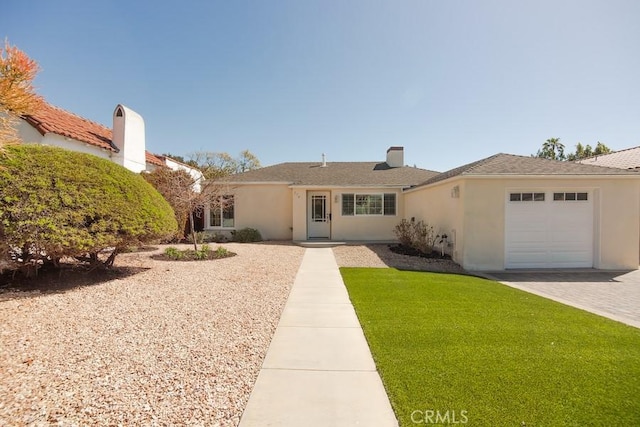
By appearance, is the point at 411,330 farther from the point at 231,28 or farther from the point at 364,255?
the point at 231,28

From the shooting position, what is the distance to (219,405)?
9.11 ft

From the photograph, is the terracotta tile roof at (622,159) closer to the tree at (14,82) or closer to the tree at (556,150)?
the tree at (14,82)

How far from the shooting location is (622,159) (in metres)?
16.5

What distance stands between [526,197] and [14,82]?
13.0m

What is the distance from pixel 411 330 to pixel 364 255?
778cm

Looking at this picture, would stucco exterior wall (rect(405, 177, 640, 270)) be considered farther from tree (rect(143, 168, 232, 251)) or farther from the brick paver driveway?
tree (rect(143, 168, 232, 251))

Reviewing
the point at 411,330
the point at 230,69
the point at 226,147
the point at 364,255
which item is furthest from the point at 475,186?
the point at 226,147

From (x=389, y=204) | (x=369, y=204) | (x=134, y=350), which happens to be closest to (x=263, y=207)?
(x=369, y=204)

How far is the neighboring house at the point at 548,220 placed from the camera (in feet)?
32.7

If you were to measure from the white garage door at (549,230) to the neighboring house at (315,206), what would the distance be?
667cm

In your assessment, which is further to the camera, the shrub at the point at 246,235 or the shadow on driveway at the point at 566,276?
the shrub at the point at 246,235

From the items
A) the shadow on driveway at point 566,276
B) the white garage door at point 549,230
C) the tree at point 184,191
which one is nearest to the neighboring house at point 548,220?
the white garage door at point 549,230

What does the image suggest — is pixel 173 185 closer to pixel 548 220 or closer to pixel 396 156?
pixel 396 156

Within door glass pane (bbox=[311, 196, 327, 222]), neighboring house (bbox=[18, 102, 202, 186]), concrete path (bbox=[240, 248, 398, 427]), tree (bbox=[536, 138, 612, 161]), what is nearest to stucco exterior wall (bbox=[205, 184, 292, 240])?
door glass pane (bbox=[311, 196, 327, 222])
